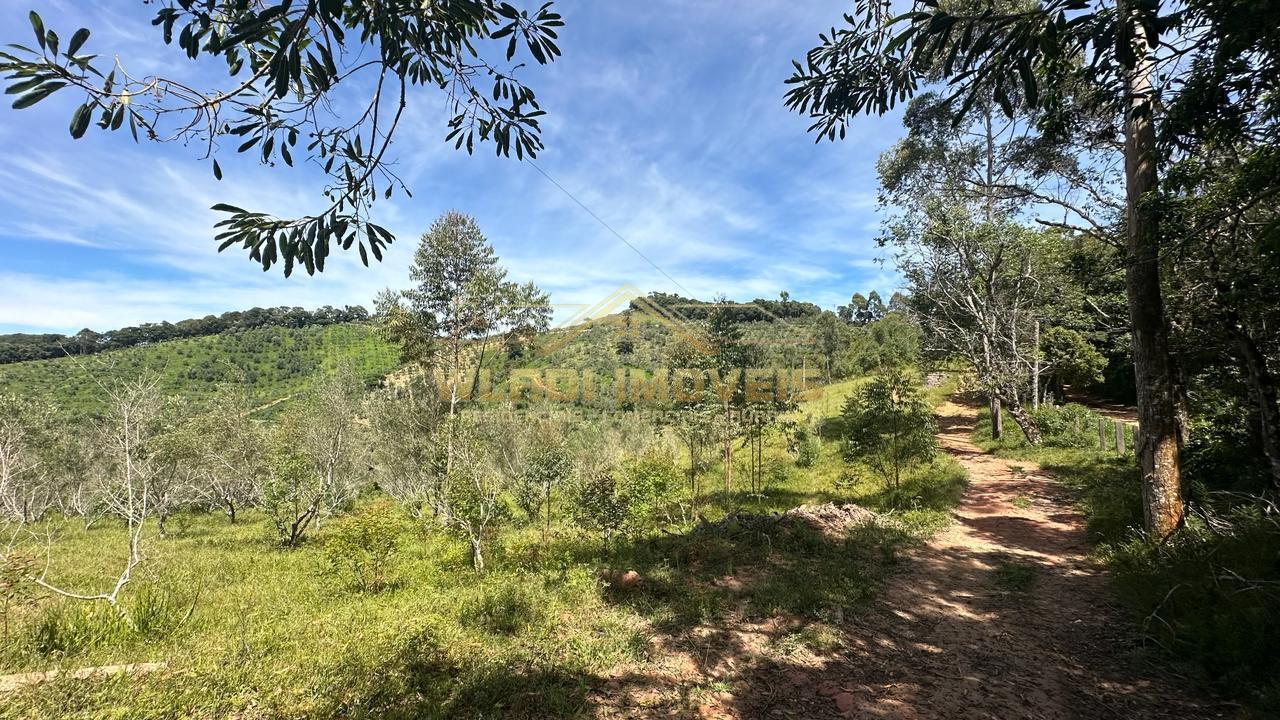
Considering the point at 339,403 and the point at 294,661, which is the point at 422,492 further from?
the point at 294,661

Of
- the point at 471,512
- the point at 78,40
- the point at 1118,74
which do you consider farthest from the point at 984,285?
the point at 78,40

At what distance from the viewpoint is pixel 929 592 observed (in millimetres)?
6234

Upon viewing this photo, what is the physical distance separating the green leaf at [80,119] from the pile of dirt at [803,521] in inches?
353

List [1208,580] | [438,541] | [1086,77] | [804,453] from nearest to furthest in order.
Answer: [1086,77] < [1208,580] < [438,541] < [804,453]

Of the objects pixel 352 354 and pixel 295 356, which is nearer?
pixel 352 354

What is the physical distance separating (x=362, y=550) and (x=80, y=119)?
7909mm

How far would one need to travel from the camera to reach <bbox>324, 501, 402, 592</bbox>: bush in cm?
771

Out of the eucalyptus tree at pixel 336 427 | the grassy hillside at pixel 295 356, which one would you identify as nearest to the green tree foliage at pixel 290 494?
the eucalyptus tree at pixel 336 427

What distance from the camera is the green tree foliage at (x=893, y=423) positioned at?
11.7 meters

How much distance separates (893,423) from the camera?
1185 cm

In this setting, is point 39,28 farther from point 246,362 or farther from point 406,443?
point 246,362

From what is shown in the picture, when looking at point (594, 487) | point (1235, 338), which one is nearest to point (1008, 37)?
point (1235, 338)

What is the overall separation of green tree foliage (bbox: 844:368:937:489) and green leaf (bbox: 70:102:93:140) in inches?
521

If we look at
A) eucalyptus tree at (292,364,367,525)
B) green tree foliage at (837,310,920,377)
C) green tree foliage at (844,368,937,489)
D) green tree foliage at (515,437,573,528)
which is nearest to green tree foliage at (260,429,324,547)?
eucalyptus tree at (292,364,367,525)
